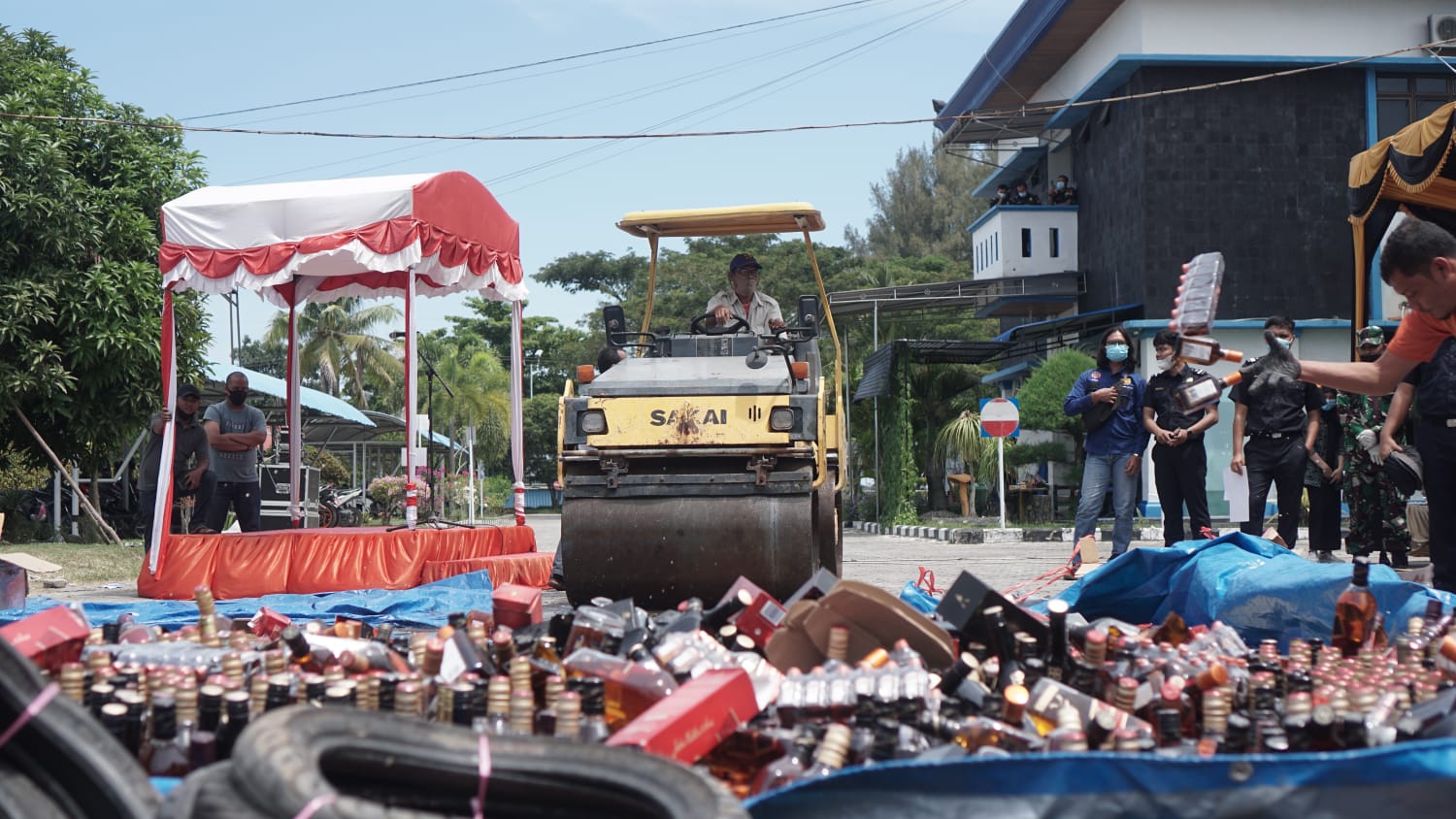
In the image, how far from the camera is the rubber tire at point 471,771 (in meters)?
2.44

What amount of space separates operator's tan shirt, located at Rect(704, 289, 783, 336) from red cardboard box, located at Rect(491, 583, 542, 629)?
4.42 metres

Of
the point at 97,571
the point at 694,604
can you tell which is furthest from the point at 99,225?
the point at 694,604

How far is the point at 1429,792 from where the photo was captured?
258 cm

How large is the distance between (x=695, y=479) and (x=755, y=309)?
2.64m

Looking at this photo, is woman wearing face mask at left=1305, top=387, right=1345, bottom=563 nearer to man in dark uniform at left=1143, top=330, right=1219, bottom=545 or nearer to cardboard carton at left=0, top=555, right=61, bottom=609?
man in dark uniform at left=1143, top=330, right=1219, bottom=545

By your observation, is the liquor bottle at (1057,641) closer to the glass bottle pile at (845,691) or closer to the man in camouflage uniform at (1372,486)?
the glass bottle pile at (845,691)

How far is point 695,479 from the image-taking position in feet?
23.3

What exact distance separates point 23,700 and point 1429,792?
8.71 ft

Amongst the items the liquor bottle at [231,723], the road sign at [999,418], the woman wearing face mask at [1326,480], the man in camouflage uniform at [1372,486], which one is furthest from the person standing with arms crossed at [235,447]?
the road sign at [999,418]

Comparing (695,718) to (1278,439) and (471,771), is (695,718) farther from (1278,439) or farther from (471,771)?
(1278,439)

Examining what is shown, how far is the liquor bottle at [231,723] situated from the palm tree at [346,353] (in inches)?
1956

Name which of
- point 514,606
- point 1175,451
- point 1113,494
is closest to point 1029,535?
point 1113,494

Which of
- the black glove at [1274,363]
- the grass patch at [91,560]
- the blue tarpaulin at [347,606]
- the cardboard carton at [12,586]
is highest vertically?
the black glove at [1274,363]

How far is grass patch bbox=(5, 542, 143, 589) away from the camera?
12773 mm
